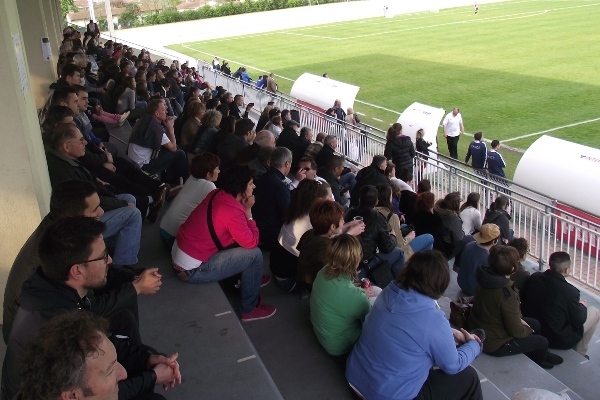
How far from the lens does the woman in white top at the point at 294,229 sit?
201 inches

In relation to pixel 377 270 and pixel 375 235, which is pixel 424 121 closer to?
pixel 375 235

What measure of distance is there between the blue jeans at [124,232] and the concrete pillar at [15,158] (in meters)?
0.57

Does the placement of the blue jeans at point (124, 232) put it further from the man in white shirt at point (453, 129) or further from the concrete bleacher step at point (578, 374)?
the man in white shirt at point (453, 129)

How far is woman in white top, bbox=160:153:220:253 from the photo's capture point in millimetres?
5363

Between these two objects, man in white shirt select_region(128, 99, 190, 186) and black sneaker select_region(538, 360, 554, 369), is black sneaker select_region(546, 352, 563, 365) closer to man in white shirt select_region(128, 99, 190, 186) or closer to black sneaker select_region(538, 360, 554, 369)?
black sneaker select_region(538, 360, 554, 369)

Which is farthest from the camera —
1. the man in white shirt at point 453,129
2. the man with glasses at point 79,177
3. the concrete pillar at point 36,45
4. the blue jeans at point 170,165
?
the man in white shirt at point 453,129

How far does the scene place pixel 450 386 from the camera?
3590mm

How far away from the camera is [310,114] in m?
14.2

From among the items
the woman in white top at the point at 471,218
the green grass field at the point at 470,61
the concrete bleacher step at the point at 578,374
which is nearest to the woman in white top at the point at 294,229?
the concrete bleacher step at the point at 578,374

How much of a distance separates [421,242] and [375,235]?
1054mm

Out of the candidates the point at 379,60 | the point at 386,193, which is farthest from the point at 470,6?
the point at 386,193

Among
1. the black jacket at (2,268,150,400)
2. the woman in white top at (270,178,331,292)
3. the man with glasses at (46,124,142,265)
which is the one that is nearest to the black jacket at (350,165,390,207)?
the woman in white top at (270,178,331,292)

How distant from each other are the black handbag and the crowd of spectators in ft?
0.07

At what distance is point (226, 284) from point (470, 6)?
5428 centimetres
